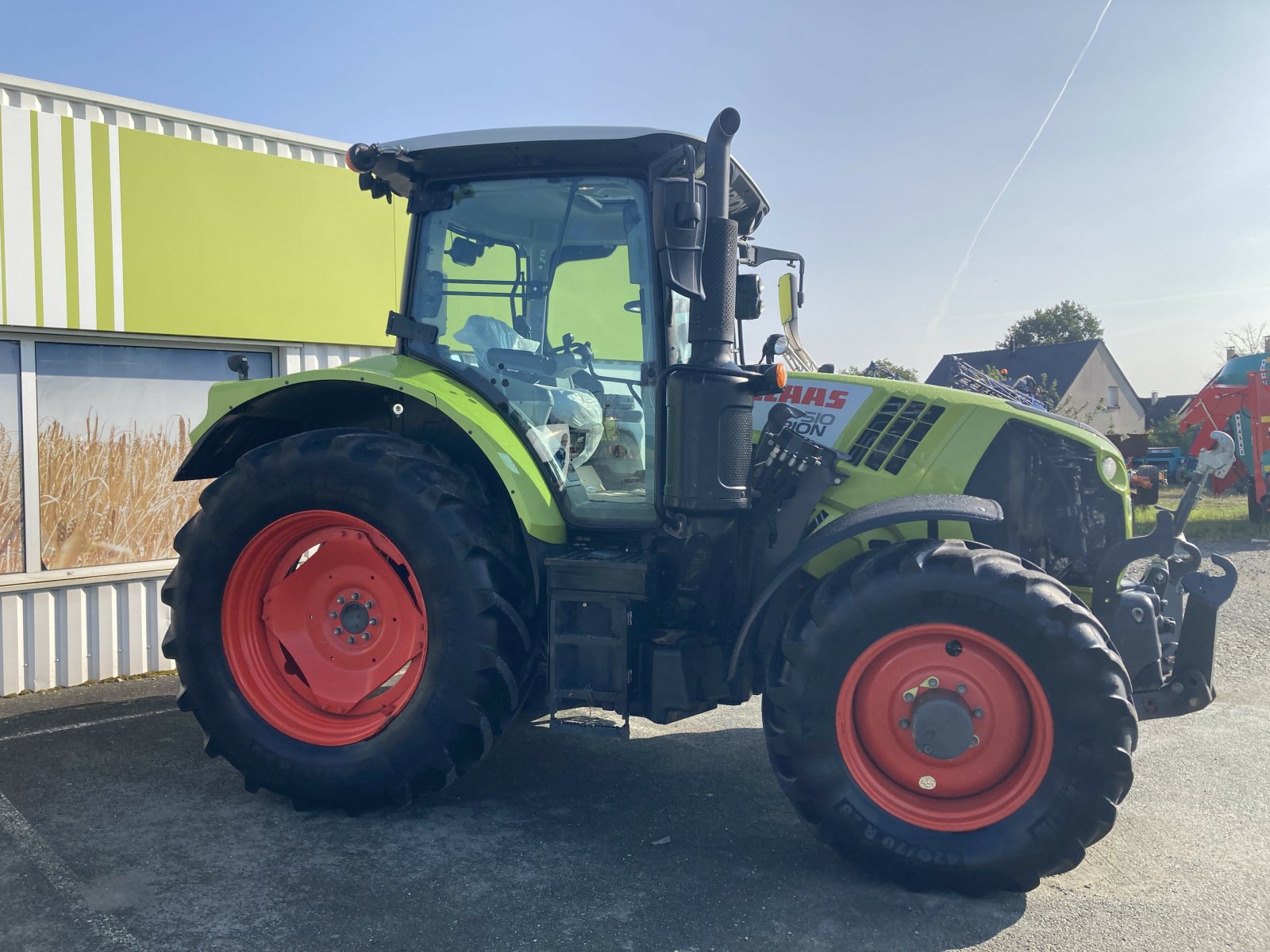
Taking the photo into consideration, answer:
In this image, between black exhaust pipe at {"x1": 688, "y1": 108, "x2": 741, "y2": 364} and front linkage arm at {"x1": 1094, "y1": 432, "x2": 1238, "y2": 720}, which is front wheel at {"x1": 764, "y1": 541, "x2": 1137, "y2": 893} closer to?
front linkage arm at {"x1": 1094, "y1": 432, "x2": 1238, "y2": 720}

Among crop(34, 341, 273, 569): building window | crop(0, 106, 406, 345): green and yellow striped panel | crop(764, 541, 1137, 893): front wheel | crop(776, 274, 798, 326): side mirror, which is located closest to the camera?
crop(764, 541, 1137, 893): front wheel

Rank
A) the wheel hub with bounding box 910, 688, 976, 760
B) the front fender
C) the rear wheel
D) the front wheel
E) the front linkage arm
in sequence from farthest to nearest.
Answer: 1. the front fender
2. the rear wheel
3. the front linkage arm
4. the wheel hub with bounding box 910, 688, 976, 760
5. the front wheel

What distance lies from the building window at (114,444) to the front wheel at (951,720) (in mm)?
4834

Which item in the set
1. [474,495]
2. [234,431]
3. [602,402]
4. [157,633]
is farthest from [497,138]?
[157,633]

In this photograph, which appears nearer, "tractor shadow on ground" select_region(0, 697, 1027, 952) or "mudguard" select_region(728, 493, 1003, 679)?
"tractor shadow on ground" select_region(0, 697, 1027, 952)

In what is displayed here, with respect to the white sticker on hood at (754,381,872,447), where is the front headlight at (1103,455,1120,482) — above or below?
below

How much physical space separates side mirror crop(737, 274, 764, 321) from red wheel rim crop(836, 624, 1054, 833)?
1.33 m

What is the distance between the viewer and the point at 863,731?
10.6 feet

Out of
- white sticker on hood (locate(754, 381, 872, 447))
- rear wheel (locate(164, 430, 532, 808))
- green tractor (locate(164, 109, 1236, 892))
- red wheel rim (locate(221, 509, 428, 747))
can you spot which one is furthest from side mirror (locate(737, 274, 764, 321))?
red wheel rim (locate(221, 509, 428, 747))

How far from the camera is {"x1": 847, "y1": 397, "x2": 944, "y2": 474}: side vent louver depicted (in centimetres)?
369

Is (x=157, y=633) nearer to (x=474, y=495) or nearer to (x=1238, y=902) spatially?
(x=474, y=495)

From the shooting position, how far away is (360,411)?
13.6ft

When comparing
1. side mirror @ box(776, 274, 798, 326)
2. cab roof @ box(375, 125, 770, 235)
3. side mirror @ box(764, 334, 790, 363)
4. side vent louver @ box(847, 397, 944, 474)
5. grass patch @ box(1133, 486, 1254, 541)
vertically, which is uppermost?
cab roof @ box(375, 125, 770, 235)

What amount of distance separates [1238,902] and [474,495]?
→ 299cm
